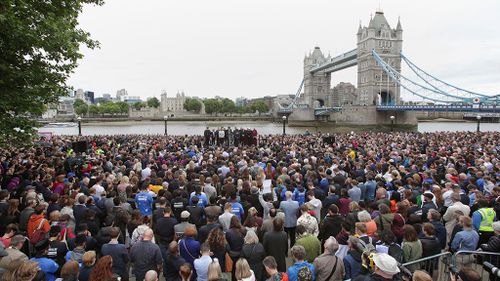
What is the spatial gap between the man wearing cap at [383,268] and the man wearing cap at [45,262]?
4080 mm

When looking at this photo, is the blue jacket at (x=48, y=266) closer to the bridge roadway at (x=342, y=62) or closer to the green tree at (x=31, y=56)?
the green tree at (x=31, y=56)

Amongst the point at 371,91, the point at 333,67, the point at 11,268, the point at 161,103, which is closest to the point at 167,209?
the point at 11,268

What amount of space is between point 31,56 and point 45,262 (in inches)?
311

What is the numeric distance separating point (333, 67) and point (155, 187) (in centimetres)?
12051

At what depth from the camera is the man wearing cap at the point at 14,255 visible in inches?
180

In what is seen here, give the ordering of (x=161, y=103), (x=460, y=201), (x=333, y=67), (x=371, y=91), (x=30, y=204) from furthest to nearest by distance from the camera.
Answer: (x=161, y=103) < (x=333, y=67) < (x=371, y=91) < (x=460, y=201) < (x=30, y=204)

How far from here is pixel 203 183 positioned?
32.3 ft

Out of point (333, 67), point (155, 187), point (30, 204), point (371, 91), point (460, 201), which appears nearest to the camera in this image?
point (30, 204)

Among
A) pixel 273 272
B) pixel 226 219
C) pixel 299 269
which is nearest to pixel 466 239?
pixel 299 269

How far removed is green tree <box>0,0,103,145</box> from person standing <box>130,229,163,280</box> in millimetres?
6228

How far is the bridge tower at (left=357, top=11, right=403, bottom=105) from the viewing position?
308 feet

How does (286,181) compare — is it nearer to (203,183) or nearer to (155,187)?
(203,183)

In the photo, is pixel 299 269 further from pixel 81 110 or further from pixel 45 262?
pixel 81 110

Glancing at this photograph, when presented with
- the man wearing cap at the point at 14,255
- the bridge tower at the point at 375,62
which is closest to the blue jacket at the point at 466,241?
the man wearing cap at the point at 14,255
